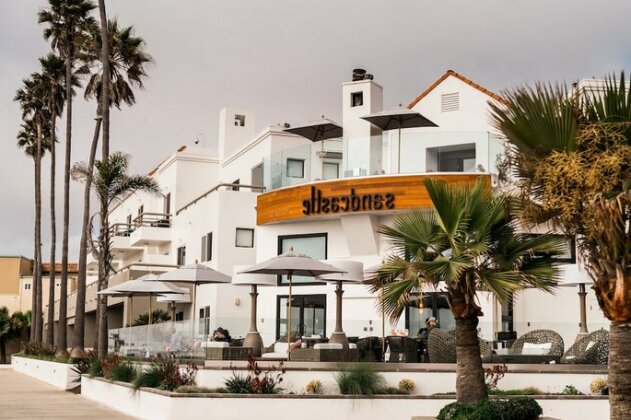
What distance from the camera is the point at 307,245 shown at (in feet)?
110

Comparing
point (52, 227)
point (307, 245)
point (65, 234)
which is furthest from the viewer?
point (52, 227)

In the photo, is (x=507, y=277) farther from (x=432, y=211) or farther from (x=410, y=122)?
(x=410, y=122)

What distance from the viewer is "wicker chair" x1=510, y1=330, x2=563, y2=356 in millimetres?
20516

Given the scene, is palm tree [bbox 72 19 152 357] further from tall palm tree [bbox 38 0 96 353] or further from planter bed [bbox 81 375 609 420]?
planter bed [bbox 81 375 609 420]

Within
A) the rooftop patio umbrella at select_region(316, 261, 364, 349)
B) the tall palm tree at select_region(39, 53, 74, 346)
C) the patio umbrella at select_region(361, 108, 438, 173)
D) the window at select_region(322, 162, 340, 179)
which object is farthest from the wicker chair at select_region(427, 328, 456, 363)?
the tall palm tree at select_region(39, 53, 74, 346)

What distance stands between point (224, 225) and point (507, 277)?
2350 cm

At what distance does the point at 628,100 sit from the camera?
12383 mm

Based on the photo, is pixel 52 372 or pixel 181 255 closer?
pixel 52 372

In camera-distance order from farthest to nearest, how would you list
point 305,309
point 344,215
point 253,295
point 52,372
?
point 52,372
point 305,309
point 344,215
point 253,295

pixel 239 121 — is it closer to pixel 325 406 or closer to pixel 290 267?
pixel 290 267

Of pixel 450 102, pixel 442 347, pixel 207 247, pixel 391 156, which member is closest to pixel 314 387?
pixel 442 347

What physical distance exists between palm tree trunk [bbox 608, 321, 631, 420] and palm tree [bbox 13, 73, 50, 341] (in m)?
43.7

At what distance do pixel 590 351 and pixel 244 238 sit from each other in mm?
20248

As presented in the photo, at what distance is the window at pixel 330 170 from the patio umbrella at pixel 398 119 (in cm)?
188
